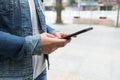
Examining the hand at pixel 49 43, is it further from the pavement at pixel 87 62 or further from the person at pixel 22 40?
the pavement at pixel 87 62

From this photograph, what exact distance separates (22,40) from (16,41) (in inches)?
1.0

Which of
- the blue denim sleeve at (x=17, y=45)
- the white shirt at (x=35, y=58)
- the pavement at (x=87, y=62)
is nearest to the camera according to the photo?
the blue denim sleeve at (x=17, y=45)

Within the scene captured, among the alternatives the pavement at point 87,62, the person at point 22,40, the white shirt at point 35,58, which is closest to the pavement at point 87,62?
the pavement at point 87,62

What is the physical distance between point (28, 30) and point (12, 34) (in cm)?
8

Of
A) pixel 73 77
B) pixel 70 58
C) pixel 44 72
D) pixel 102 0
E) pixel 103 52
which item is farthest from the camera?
pixel 102 0

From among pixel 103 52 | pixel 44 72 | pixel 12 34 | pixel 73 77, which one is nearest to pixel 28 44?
pixel 12 34

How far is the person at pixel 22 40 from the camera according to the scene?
3.67 ft

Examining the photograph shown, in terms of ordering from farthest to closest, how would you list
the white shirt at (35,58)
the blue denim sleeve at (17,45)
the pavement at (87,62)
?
the pavement at (87,62), the white shirt at (35,58), the blue denim sleeve at (17,45)

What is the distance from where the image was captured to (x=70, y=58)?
6727 mm

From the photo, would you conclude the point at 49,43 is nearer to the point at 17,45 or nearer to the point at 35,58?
the point at 17,45

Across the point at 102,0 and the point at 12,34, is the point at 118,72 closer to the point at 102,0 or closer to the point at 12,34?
the point at 12,34

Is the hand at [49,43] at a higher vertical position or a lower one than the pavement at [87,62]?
higher

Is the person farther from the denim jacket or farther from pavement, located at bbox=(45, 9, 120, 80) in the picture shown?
pavement, located at bbox=(45, 9, 120, 80)

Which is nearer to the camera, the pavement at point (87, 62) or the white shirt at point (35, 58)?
the white shirt at point (35, 58)
